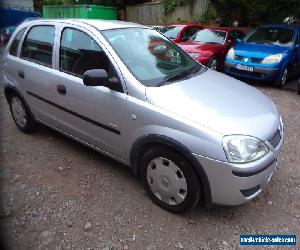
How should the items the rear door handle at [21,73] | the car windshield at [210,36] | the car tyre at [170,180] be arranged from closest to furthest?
the car tyre at [170,180], the rear door handle at [21,73], the car windshield at [210,36]

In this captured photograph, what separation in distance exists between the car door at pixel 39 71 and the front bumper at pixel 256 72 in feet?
17.6

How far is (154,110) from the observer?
311cm

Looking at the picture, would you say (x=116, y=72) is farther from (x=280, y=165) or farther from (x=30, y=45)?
(x=280, y=165)

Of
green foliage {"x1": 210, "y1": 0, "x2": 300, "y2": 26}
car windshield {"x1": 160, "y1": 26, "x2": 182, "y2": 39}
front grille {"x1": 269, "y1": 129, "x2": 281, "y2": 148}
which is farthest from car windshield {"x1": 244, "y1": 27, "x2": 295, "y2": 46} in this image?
front grille {"x1": 269, "y1": 129, "x2": 281, "y2": 148}

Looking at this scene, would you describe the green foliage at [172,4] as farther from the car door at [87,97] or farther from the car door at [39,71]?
the car door at [87,97]

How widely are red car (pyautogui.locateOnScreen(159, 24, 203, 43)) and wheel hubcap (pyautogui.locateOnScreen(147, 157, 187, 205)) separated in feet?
24.2

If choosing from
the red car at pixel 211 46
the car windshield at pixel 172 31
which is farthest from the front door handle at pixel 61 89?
the car windshield at pixel 172 31

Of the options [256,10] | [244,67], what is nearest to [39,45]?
[244,67]

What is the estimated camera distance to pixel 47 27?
431cm

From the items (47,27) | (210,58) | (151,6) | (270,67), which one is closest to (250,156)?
(47,27)

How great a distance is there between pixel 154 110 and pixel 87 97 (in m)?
0.92

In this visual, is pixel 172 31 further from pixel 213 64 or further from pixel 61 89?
pixel 61 89

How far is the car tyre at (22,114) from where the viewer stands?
15.8 feet

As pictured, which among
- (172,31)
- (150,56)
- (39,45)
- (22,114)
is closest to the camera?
(150,56)
